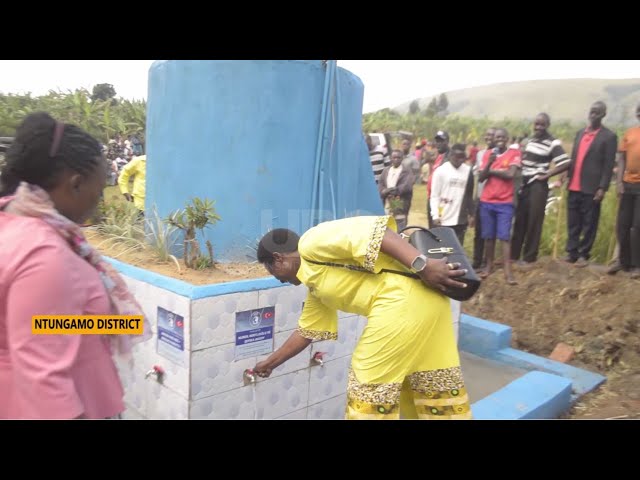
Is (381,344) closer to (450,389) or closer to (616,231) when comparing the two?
(450,389)

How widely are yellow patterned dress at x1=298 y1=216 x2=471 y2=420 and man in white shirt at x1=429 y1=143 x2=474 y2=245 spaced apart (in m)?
3.78

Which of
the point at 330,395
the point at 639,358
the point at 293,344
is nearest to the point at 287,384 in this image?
the point at 330,395

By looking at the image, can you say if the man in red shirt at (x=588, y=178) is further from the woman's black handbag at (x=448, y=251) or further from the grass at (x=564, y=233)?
the woman's black handbag at (x=448, y=251)

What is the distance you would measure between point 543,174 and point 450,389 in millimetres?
4417

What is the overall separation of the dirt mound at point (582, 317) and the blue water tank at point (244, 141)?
2824 millimetres

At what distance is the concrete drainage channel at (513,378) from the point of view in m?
3.28

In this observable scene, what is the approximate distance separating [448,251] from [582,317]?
3.56 m

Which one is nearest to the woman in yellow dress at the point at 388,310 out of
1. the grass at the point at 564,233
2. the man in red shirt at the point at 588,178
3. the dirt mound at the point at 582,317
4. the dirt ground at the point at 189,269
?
the dirt ground at the point at 189,269

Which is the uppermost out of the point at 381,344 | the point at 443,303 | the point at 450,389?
the point at 443,303

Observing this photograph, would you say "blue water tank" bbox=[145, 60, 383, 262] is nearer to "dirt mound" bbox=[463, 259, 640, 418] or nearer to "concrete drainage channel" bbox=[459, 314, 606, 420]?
"concrete drainage channel" bbox=[459, 314, 606, 420]

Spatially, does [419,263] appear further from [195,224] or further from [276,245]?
[195,224]

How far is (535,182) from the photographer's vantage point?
19.4 ft

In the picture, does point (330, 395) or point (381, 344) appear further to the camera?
point (330, 395)

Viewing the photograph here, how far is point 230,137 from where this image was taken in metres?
3.49
